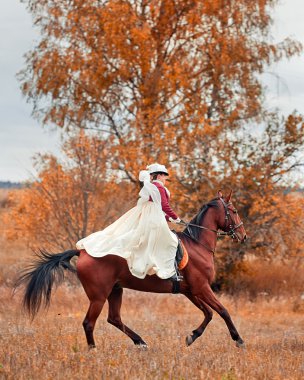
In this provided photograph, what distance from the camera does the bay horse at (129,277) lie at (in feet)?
30.7

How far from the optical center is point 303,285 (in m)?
21.1

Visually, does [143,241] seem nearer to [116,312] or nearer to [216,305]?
[116,312]

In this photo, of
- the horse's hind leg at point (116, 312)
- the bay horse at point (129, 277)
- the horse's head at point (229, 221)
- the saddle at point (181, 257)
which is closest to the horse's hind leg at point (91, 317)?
the bay horse at point (129, 277)

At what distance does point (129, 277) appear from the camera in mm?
9562

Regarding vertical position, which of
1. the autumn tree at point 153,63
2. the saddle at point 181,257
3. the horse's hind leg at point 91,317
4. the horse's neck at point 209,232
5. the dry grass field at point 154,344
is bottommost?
the dry grass field at point 154,344

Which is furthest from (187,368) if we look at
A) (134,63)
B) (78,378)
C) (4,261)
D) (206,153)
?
(4,261)

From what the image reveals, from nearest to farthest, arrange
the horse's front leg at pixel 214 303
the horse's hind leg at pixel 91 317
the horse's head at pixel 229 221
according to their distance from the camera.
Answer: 1. the horse's hind leg at pixel 91 317
2. the horse's front leg at pixel 214 303
3. the horse's head at pixel 229 221

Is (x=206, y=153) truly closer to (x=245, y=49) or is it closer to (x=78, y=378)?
(x=245, y=49)

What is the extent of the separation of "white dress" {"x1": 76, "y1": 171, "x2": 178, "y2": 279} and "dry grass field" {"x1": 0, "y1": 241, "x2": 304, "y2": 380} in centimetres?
110

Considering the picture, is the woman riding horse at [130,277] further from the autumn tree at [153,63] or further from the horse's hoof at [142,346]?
the autumn tree at [153,63]

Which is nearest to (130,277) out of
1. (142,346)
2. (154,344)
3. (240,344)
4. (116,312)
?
(116,312)

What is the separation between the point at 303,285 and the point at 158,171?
12.4 meters

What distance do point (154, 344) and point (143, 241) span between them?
1523 millimetres

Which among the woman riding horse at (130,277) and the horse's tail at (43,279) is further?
the horse's tail at (43,279)
